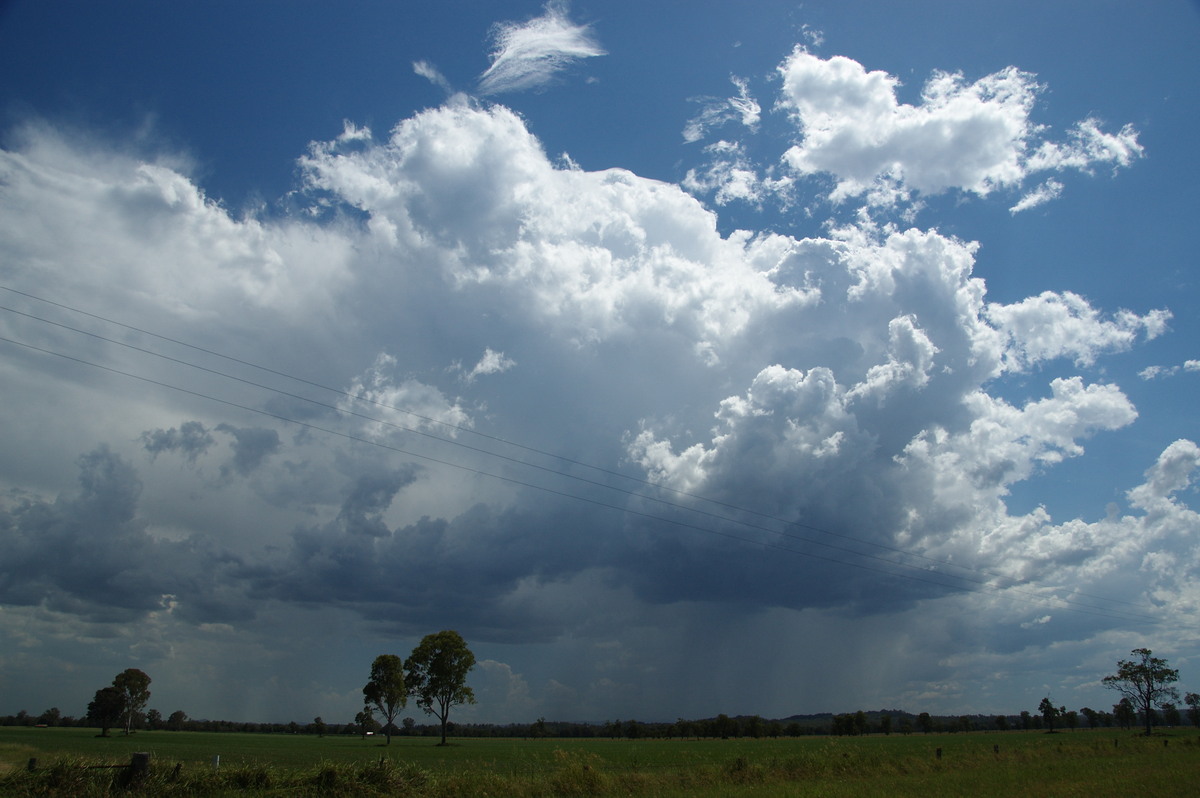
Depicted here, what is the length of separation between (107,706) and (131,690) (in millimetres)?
3954

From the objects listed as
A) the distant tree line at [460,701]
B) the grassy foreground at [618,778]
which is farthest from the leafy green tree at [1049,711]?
the grassy foreground at [618,778]

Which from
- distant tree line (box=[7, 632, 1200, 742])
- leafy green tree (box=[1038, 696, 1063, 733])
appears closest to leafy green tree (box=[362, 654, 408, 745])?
distant tree line (box=[7, 632, 1200, 742])

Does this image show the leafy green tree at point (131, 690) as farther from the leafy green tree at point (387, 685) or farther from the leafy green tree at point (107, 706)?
the leafy green tree at point (387, 685)

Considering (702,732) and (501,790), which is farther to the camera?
(702,732)

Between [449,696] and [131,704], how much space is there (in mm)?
66141

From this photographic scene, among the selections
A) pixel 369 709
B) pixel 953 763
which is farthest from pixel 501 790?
pixel 369 709

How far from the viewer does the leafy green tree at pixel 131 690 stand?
10575 cm

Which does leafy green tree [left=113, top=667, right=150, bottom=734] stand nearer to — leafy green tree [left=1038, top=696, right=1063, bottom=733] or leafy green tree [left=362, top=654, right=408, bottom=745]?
leafy green tree [left=362, top=654, right=408, bottom=745]

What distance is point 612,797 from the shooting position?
69.3ft

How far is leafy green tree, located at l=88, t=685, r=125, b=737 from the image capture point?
102 meters

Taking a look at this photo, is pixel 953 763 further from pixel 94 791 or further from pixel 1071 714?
pixel 1071 714

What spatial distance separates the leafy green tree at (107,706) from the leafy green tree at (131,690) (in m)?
0.52

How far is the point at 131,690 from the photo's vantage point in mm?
106188

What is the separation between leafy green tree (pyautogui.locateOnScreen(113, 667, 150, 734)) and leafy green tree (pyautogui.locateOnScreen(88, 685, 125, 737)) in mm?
522
